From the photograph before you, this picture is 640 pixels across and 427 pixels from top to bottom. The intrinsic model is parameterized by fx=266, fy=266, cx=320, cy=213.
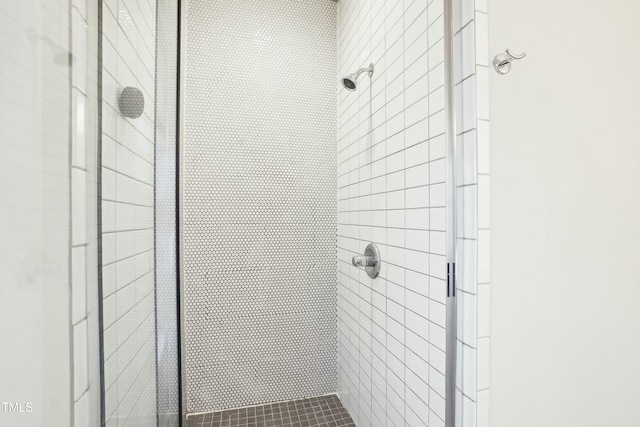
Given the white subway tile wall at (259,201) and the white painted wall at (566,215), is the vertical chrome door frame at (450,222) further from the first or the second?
the white subway tile wall at (259,201)

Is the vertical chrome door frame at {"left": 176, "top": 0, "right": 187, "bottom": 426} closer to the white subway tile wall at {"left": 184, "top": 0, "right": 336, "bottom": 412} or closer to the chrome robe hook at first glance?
the white subway tile wall at {"left": 184, "top": 0, "right": 336, "bottom": 412}

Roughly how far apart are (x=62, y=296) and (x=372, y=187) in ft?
3.51

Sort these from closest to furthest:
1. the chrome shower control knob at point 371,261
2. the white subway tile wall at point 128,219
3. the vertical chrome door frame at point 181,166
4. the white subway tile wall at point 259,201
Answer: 1. the white subway tile wall at point 128,219
2. the chrome shower control knob at point 371,261
3. the vertical chrome door frame at point 181,166
4. the white subway tile wall at point 259,201

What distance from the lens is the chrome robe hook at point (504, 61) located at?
27.0 inches

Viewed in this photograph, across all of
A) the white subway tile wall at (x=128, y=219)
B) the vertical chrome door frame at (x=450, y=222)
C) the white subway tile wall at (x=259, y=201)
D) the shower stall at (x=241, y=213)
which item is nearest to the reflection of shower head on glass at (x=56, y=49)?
the shower stall at (x=241, y=213)

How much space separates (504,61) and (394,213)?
1.86 feet

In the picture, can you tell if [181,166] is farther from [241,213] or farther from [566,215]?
[566,215]

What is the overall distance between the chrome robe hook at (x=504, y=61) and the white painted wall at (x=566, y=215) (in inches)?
0.7

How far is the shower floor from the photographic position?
1.37 metres

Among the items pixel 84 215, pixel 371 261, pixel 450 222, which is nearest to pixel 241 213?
pixel 371 261

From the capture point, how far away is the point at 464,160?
71 cm

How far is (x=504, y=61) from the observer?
2.25 feet

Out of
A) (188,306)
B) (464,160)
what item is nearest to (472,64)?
(464,160)

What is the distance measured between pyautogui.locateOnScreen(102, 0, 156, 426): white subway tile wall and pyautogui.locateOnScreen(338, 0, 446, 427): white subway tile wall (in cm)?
84
